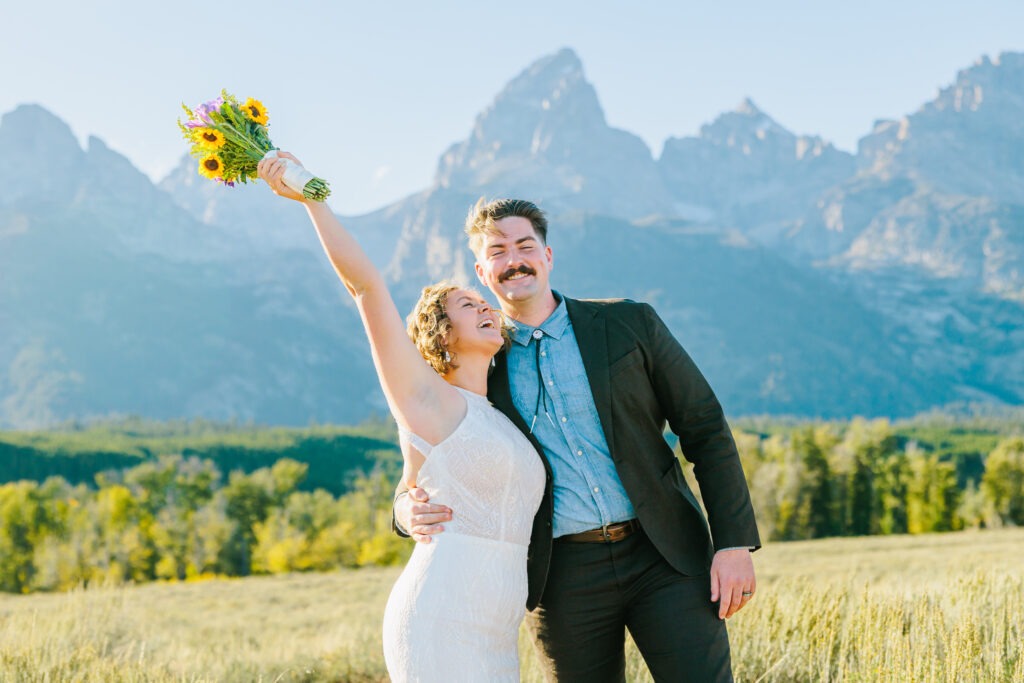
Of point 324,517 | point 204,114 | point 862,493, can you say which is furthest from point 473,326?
point 324,517

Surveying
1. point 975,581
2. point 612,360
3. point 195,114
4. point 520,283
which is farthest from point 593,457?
point 975,581

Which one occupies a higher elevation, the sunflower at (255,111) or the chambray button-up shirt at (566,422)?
the sunflower at (255,111)

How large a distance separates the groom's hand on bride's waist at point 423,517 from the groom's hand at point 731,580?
1212 millimetres

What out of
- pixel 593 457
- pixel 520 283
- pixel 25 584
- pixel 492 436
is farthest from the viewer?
pixel 25 584

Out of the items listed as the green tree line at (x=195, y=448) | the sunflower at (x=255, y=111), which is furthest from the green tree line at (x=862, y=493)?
the green tree line at (x=195, y=448)

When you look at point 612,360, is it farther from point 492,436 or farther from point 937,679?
point 937,679

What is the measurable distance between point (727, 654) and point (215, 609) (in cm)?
2599

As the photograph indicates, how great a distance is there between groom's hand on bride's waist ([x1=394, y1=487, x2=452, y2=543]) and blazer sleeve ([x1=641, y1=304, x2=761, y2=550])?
1.12 meters

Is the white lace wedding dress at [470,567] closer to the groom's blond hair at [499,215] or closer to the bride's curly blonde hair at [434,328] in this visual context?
the bride's curly blonde hair at [434,328]

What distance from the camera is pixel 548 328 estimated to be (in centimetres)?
396

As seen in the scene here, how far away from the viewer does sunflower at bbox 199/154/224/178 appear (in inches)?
136

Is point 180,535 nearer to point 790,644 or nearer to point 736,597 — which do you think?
point 790,644

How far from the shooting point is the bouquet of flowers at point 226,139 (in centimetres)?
346

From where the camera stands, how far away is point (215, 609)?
2612 centimetres
